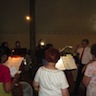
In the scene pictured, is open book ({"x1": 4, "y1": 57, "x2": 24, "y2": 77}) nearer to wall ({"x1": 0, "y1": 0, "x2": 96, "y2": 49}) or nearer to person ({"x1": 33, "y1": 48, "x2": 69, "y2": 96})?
person ({"x1": 33, "y1": 48, "x2": 69, "y2": 96})

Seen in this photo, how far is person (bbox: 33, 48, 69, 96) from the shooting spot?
256 cm

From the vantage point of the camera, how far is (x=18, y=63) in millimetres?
3238

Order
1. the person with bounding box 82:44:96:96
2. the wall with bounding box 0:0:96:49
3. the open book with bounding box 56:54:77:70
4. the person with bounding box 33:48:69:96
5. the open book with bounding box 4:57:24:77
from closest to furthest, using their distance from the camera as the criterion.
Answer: the person with bounding box 33:48:69:96 → the person with bounding box 82:44:96:96 → the open book with bounding box 4:57:24:77 → the open book with bounding box 56:54:77:70 → the wall with bounding box 0:0:96:49

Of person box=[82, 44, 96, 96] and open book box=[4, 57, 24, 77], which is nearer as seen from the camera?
person box=[82, 44, 96, 96]

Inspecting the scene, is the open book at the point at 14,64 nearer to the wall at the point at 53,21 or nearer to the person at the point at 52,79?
the person at the point at 52,79

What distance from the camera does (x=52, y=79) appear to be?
8.51 feet

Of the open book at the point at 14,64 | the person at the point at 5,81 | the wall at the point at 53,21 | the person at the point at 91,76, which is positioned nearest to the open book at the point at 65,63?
the open book at the point at 14,64

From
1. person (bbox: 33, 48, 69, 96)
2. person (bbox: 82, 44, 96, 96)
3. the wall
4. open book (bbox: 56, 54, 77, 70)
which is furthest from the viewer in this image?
the wall

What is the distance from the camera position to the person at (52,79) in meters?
2.56

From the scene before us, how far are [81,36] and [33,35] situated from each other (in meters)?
1.77

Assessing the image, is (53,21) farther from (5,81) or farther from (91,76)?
(5,81)

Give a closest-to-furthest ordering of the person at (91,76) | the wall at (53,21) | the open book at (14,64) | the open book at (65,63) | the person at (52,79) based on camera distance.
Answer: the person at (52,79) → the person at (91,76) → the open book at (14,64) → the open book at (65,63) → the wall at (53,21)

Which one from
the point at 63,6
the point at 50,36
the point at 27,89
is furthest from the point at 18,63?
the point at 50,36

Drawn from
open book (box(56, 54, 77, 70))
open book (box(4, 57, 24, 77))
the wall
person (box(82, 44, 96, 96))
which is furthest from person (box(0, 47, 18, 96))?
the wall
